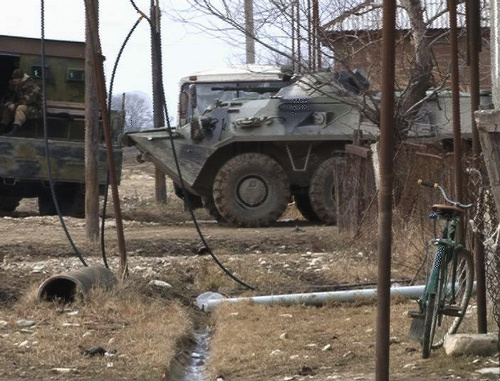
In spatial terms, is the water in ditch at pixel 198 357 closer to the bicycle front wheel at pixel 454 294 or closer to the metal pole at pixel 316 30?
the bicycle front wheel at pixel 454 294

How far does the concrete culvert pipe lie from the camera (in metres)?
10.3

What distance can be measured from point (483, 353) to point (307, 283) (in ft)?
16.3

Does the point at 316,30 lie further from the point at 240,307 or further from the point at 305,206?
the point at 240,307

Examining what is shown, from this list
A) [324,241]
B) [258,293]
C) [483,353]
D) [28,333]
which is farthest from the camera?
Answer: [324,241]

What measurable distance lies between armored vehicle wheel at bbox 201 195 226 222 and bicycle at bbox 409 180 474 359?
487 inches

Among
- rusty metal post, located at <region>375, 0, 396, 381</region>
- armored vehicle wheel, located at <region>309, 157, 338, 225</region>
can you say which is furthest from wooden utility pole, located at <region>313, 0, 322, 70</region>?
rusty metal post, located at <region>375, 0, 396, 381</region>

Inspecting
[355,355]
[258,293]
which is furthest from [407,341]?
[258,293]

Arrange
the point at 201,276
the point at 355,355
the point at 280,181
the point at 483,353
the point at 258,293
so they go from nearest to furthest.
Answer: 1. the point at 483,353
2. the point at 355,355
3. the point at 258,293
4. the point at 201,276
5. the point at 280,181

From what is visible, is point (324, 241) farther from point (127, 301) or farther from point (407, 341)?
point (407, 341)

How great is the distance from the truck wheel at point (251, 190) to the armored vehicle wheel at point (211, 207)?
31.9 inches

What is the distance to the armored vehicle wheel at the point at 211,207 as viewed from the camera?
2045cm

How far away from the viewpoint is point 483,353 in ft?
24.8

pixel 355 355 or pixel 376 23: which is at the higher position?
pixel 376 23

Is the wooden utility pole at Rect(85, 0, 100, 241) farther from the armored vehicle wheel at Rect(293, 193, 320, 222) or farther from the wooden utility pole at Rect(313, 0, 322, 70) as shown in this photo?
the armored vehicle wheel at Rect(293, 193, 320, 222)
